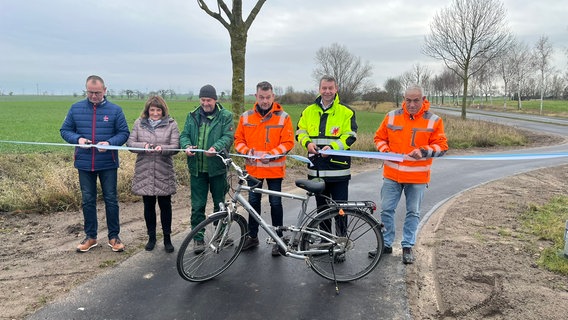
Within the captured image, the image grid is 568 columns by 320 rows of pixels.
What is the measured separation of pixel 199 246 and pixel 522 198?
263 inches

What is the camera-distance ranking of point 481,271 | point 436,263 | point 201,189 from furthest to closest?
point 201,189
point 436,263
point 481,271

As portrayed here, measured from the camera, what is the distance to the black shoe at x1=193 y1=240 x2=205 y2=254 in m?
4.08

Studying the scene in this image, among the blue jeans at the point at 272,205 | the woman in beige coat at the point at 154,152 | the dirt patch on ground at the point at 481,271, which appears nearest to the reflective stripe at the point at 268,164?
the blue jeans at the point at 272,205

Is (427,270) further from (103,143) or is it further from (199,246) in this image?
(103,143)

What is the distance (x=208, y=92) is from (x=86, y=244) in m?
2.48

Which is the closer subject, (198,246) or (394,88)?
(198,246)

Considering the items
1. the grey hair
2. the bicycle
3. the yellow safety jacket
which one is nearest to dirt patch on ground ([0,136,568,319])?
the bicycle

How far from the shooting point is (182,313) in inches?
141

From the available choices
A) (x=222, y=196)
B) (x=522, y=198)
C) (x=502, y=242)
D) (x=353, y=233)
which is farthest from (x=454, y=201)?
(x=222, y=196)

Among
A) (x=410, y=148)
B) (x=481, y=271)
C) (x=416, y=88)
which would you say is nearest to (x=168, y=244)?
(x=410, y=148)

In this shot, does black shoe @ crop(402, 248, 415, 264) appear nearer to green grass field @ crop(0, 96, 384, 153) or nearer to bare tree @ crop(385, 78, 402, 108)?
green grass field @ crop(0, 96, 384, 153)

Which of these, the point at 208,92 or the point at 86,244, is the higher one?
the point at 208,92

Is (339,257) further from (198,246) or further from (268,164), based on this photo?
(198,246)

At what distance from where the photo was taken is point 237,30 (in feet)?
31.5
